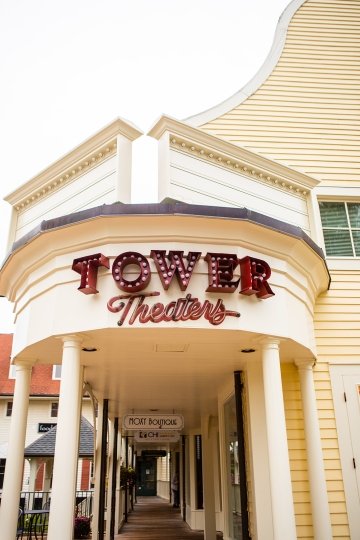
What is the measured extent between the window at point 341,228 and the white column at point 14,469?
242 inches

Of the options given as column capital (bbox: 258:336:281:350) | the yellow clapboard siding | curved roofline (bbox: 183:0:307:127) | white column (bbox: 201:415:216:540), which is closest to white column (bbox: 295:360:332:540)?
the yellow clapboard siding

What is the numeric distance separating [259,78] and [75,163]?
5356mm

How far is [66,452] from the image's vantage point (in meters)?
5.54

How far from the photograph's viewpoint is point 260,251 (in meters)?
6.51

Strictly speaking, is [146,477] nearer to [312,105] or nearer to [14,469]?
[14,469]

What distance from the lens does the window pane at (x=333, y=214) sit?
378 inches

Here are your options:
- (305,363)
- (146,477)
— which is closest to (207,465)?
(305,363)

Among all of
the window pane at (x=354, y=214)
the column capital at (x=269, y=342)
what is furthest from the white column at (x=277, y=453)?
the window pane at (x=354, y=214)

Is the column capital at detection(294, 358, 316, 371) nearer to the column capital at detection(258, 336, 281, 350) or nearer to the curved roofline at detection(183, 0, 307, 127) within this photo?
the column capital at detection(258, 336, 281, 350)

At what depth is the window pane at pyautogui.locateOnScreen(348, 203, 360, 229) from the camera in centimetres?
964

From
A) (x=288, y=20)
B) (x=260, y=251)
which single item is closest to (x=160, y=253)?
(x=260, y=251)

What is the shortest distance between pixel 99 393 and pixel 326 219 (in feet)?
20.7

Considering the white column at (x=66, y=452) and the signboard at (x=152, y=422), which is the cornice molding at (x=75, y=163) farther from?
the signboard at (x=152, y=422)

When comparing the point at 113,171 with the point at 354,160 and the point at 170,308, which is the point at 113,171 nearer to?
the point at 170,308
